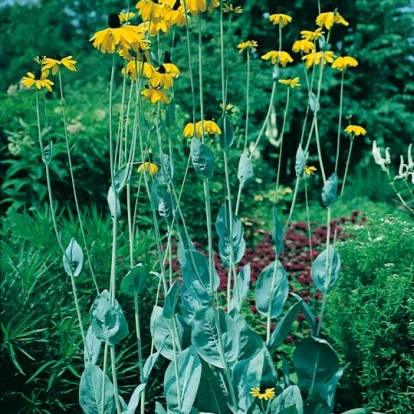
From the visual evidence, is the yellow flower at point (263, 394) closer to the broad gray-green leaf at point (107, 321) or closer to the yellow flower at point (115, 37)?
the broad gray-green leaf at point (107, 321)

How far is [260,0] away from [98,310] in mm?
→ 8061

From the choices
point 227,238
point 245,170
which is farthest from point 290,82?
point 227,238

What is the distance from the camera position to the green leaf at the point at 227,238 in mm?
2606

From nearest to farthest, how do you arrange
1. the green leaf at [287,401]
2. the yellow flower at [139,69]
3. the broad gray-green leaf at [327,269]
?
the yellow flower at [139,69] → the green leaf at [287,401] → the broad gray-green leaf at [327,269]

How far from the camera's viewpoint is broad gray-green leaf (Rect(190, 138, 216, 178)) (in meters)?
2.28

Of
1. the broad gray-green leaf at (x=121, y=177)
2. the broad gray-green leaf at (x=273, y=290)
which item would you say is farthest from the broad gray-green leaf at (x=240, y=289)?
the broad gray-green leaf at (x=121, y=177)

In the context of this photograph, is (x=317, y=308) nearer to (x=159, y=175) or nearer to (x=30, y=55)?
(x=159, y=175)

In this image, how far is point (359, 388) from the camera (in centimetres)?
323

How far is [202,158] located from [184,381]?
32.4 inches

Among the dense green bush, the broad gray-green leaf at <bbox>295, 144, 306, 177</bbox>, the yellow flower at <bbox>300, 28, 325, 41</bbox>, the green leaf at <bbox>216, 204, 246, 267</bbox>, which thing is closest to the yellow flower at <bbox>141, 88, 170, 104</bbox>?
the green leaf at <bbox>216, 204, 246, 267</bbox>

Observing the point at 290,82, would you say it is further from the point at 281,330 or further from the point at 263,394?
the point at 263,394

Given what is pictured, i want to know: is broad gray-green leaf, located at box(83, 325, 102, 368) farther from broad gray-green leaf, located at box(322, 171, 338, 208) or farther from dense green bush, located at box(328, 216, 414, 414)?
dense green bush, located at box(328, 216, 414, 414)

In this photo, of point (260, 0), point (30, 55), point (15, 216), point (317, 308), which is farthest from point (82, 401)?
point (30, 55)

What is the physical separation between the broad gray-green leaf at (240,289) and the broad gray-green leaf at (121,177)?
678 millimetres
